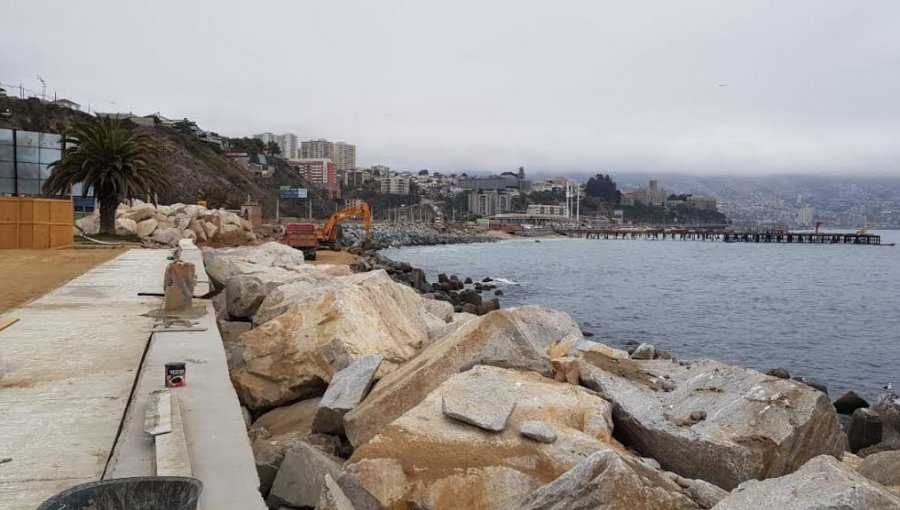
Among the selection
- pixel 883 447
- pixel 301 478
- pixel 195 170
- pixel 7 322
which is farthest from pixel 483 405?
pixel 195 170

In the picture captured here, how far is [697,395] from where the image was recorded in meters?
6.60

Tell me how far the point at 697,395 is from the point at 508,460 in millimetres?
2428

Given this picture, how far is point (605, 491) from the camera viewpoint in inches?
161

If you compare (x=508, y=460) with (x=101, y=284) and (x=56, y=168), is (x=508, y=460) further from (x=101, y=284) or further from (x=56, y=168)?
(x=56, y=168)

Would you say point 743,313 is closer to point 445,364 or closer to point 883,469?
point 883,469

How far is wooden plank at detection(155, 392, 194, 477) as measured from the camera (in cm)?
446

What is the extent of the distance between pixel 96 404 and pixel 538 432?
147 inches

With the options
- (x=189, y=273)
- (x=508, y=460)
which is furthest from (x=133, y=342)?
(x=508, y=460)

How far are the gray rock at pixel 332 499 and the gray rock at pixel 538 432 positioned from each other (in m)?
1.33

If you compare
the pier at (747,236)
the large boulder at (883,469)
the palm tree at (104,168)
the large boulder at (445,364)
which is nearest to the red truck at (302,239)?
the palm tree at (104,168)

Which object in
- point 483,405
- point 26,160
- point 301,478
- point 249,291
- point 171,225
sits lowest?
point 301,478

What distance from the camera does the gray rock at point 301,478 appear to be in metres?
5.18

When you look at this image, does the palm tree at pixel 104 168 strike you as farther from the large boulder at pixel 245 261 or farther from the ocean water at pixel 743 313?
the ocean water at pixel 743 313

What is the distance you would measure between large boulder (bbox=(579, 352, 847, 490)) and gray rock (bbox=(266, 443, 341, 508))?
8.44ft
